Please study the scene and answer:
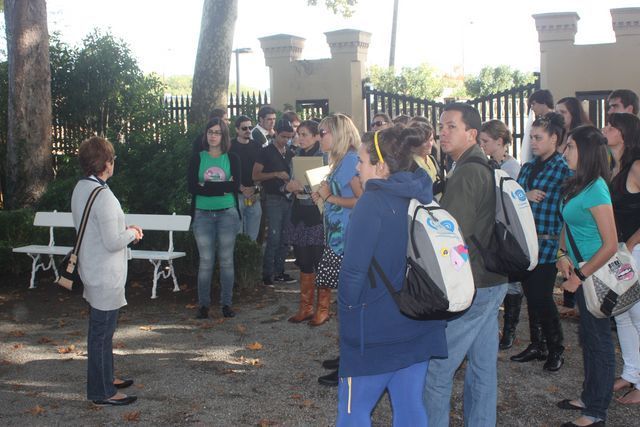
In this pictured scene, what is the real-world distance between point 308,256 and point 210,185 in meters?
1.26

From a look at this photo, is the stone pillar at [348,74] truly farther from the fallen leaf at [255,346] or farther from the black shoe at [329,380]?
the black shoe at [329,380]

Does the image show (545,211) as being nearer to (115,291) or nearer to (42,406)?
(115,291)

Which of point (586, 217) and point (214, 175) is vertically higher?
point (214, 175)

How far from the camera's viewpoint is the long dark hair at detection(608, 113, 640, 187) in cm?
559

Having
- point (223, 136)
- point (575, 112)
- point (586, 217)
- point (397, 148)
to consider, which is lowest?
point (586, 217)

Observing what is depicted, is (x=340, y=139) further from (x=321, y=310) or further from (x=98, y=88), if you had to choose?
(x=98, y=88)

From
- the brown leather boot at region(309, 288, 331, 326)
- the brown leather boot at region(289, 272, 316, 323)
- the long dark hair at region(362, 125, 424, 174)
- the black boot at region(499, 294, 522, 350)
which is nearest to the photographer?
the long dark hair at region(362, 125, 424, 174)

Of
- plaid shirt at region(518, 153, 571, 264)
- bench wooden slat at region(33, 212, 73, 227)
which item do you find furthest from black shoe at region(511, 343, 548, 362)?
bench wooden slat at region(33, 212, 73, 227)

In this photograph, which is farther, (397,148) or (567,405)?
(567,405)

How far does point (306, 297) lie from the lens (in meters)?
8.20

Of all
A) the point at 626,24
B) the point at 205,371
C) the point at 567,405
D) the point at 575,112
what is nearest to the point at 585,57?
the point at 626,24

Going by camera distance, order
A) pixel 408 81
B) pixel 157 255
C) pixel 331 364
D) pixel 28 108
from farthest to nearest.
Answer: pixel 408 81 → pixel 28 108 → pixel 157 255 → pixel 331 364

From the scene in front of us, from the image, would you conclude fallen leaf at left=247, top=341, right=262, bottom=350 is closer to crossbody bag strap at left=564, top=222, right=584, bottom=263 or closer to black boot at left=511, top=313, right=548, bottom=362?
black boot at left=511, top=313, right=548, bottom=362

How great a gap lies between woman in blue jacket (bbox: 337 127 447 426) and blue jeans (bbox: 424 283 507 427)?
444 millimetres
